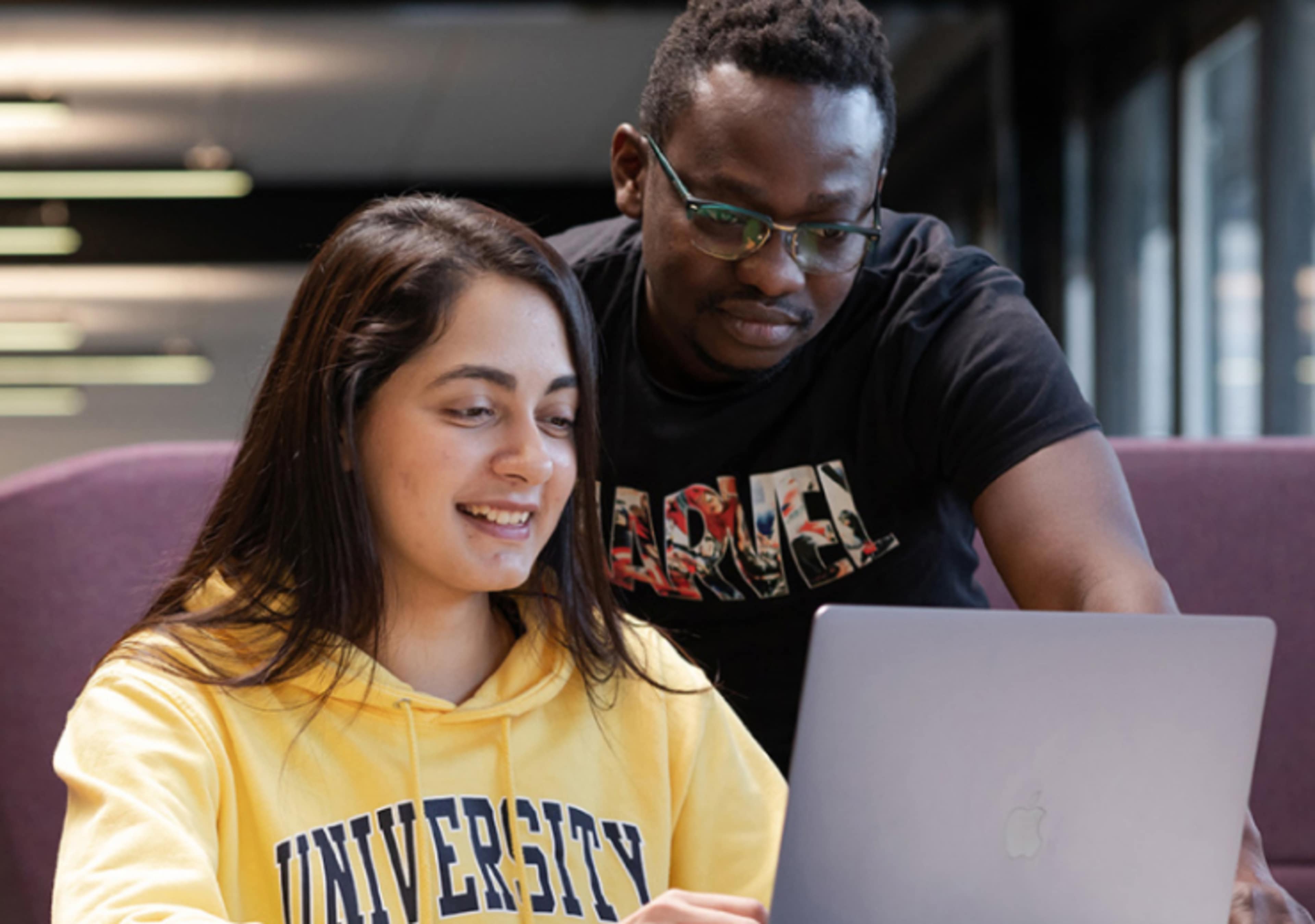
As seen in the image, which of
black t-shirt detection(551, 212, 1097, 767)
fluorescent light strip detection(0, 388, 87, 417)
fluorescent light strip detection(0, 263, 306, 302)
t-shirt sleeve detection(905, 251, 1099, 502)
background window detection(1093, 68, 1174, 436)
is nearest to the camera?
t-shirt sleeve detection(905, 251, 1099, 502)

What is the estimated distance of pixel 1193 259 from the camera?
172 inches

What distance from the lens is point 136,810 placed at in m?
0.97

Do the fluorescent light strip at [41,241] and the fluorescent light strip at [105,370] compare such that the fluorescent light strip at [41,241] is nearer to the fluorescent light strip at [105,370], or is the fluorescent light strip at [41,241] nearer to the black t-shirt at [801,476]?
the fluorescent light strip at [105,370]

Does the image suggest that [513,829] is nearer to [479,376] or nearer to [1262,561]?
[479,376]

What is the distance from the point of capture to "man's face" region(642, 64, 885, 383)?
4.66 ft

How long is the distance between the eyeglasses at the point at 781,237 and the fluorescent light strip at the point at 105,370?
28.2 ft

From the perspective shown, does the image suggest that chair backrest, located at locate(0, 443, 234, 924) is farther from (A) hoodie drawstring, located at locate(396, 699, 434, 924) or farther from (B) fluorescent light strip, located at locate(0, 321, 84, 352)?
(B) fluorescent light strip, located at locate(0, 321, 84, 352)

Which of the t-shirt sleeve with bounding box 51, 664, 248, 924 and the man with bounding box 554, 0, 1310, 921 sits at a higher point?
the man with bounding box 554, 0, 1310, 921

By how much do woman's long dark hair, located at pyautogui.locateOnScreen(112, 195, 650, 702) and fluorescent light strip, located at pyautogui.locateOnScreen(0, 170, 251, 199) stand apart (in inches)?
238

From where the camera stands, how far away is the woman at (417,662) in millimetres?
1101

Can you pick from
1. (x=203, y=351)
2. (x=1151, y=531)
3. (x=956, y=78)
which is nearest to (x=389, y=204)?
(x=1151, y=531)

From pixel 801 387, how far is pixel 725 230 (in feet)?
0.80

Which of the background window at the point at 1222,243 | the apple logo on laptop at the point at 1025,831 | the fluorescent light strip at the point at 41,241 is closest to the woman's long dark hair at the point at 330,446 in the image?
the apple logo on laptop at the point at 1025,831

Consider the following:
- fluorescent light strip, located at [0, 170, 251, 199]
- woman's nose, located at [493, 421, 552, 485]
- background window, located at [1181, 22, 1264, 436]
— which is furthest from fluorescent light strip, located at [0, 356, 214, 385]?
woman's nose, located at [493, 421, 552, 485]
